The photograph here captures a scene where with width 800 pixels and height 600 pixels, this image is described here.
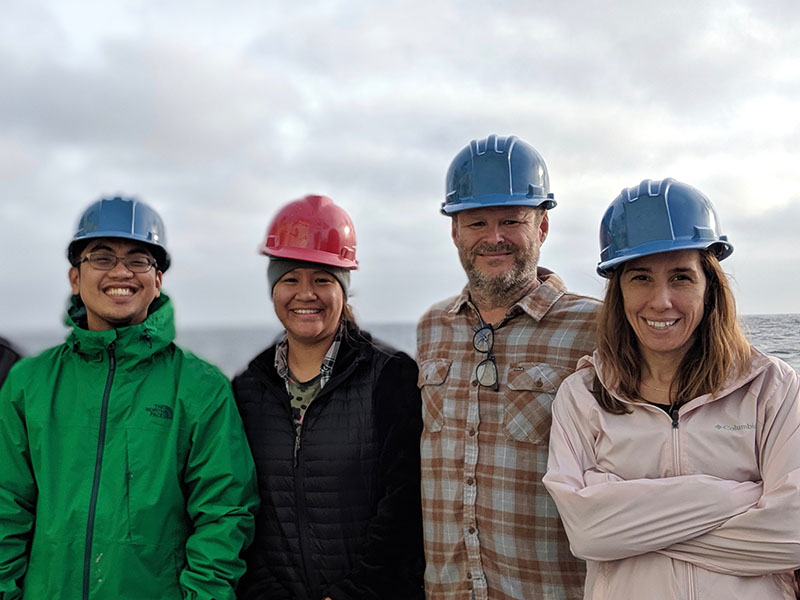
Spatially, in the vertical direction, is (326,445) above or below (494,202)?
below

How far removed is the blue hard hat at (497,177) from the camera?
13.0 ft

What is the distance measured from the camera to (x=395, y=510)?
3.87 m


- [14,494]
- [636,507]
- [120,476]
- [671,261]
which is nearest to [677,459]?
[636,507]

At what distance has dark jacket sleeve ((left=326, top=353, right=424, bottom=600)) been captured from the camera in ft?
12.4

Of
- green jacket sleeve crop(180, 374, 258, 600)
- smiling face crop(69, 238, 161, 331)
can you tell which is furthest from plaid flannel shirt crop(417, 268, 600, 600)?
smiling face crop(69, 238, 161, 331)

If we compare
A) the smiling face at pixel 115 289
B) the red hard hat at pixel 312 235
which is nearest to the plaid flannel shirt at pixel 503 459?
the red hard hat at pixel 312 235

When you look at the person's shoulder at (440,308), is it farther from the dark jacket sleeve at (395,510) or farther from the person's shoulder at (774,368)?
the person's shoulder at (774,368)

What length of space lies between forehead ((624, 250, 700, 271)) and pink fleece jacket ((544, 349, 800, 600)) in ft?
1.78

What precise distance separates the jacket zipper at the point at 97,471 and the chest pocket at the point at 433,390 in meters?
1.75

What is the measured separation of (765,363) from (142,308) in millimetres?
3335

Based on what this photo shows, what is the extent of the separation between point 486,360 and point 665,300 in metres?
1.02

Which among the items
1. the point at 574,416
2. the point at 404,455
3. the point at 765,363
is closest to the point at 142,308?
the point at 404,455

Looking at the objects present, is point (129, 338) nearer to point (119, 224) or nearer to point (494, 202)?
point (119, 224)

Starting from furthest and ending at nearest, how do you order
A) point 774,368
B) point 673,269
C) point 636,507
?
point 673,269 < point 774,368 < point 636,507
